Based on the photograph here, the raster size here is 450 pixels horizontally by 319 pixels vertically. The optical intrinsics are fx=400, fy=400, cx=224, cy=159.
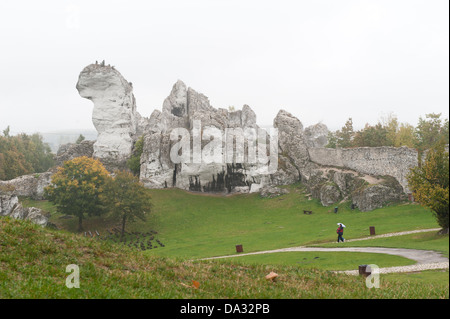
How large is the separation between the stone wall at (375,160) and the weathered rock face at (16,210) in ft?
135

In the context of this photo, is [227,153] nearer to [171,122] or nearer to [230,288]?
[171,122]

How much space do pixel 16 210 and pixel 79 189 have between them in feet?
29.1

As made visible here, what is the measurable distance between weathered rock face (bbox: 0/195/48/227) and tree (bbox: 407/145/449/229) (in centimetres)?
4480

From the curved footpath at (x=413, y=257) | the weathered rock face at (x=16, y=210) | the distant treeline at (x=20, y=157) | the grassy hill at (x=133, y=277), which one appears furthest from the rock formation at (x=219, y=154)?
the grassy hill at (x=133, y=277)

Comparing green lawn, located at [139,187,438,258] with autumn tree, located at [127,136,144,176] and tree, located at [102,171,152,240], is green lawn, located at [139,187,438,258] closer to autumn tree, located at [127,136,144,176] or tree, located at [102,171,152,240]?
tree, located at [102,171,152,240]

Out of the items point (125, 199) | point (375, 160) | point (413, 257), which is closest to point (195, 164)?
point (125, 199)

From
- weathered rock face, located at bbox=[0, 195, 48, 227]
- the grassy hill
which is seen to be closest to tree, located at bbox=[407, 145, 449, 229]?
the grassy hill

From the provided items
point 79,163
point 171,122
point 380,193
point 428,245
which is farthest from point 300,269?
point 171,122

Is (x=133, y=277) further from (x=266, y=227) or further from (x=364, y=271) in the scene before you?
(x=266, y=227)

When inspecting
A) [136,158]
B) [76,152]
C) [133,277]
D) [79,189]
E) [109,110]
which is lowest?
[133,277]

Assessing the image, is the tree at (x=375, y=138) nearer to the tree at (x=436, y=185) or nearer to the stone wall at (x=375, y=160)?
the stone wall at (x=375, y=160)

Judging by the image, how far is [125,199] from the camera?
51625 millimetres

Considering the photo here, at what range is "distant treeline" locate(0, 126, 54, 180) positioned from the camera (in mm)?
80062

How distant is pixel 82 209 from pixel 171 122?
31883mm
